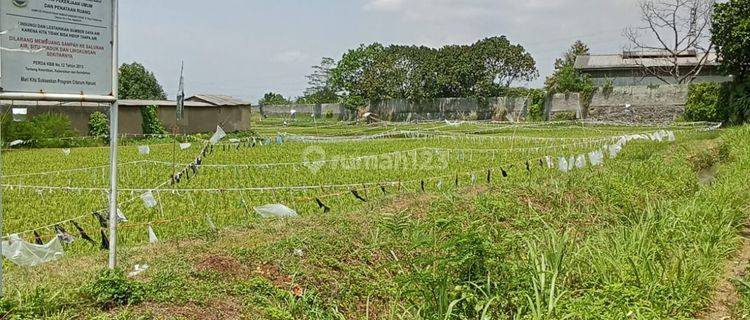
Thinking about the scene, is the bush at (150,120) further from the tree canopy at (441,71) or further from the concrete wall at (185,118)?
the tree canopy at (441,71)

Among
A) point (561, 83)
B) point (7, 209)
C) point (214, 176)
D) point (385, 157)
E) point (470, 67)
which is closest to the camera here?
point (7, 209)

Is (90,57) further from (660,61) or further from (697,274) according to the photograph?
(660,61)

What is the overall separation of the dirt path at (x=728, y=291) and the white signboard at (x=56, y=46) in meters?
4.71

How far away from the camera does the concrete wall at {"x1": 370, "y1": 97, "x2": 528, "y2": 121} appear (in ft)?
150

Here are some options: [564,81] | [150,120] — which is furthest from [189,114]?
[564,81]

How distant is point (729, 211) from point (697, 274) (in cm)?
289

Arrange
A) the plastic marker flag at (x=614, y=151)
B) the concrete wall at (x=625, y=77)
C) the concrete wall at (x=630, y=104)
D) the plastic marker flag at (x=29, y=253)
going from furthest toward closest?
the concrete wall at (x=625, y=77)
the concrete wall at (x=630, y=104)
the plastic marker flag at (x=614, y=151)
the plastic marker flag at (x=29, y=253)

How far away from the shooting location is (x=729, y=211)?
7.43 m

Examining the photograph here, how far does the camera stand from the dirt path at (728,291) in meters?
4.86

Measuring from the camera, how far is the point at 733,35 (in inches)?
990

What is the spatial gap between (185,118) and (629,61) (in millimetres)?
32528

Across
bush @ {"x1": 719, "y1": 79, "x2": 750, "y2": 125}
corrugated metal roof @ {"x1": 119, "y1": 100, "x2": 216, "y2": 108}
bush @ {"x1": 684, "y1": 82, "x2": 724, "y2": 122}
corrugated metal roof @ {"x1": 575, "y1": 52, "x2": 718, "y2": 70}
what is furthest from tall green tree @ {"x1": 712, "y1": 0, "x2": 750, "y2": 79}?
corrugated metal roof @ {"x1": 119, "y1": 100, "x2": 216, "y2": 108}

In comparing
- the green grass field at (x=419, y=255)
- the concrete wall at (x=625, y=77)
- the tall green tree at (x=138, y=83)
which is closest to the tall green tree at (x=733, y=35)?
the green grass field at (x=419, y=255)

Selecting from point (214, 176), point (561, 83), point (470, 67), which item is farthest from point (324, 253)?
point (470, 67)
